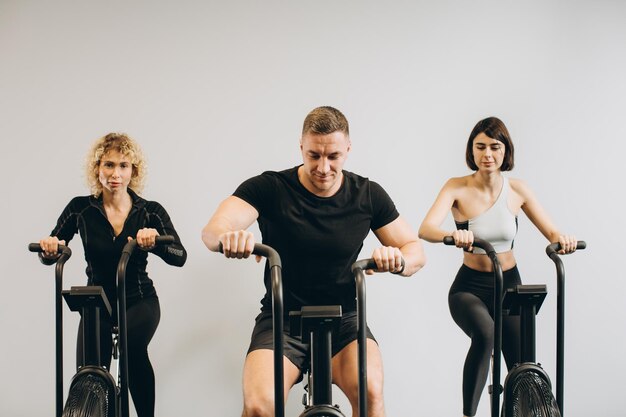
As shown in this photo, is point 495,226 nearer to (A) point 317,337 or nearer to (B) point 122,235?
(A) point 317,337

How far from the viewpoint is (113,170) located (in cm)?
305

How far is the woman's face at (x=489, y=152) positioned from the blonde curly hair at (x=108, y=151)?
5.47ft

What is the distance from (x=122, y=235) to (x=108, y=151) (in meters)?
0.41

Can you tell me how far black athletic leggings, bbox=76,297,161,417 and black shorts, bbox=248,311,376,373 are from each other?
2.44 ft

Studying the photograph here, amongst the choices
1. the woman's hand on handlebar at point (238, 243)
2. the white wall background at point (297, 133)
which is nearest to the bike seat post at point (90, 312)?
the woman's hand on handlebar at point (238, 243)

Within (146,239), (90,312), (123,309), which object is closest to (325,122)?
(146,239)

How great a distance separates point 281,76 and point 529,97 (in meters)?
1.51

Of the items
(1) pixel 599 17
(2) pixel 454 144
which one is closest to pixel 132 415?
(2) pixel 454 144

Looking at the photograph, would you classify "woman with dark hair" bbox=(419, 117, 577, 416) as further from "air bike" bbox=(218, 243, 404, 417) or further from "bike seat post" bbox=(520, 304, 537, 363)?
"air bike" bbox=(218, 243, 404, 417)

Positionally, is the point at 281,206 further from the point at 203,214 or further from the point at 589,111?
the point at 589,111

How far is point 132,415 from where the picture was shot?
3.68m

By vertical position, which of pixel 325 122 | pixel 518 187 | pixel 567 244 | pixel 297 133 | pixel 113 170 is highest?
pixel 297 133

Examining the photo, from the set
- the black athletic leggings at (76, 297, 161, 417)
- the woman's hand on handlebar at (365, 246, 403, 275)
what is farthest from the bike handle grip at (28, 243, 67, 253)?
the woman's hand on handlebar at (365, 246, 403, 275)

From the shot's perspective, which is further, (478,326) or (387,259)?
(478,326)
